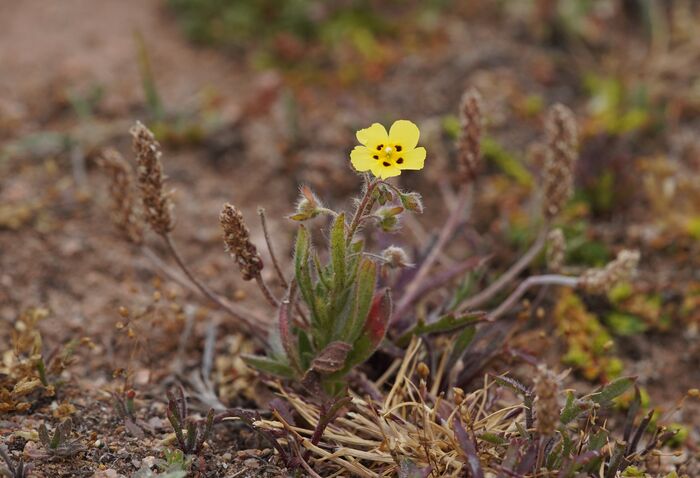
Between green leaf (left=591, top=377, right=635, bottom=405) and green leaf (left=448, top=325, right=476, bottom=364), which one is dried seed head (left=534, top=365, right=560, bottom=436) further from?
green leaf (left=448, top=325, right=476, bottom=364)

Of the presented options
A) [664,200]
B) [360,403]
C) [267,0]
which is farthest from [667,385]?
[267,0]

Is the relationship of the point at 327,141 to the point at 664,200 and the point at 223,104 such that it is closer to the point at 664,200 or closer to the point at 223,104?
the point at 223,104

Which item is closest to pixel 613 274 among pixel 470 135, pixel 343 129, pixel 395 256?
pixel 470 135

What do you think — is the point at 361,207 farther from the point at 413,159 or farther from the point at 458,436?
the point at 458,436

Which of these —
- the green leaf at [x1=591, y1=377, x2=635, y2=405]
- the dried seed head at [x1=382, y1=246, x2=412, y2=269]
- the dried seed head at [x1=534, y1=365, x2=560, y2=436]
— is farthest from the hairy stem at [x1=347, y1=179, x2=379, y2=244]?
the green leaf at [x1=591, y1=377, x2=635, y2=405]

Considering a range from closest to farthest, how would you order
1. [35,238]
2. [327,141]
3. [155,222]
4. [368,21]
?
[155,222] → [35,238] → [327,141] → [368,21]

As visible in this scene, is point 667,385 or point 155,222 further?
point 667,385
